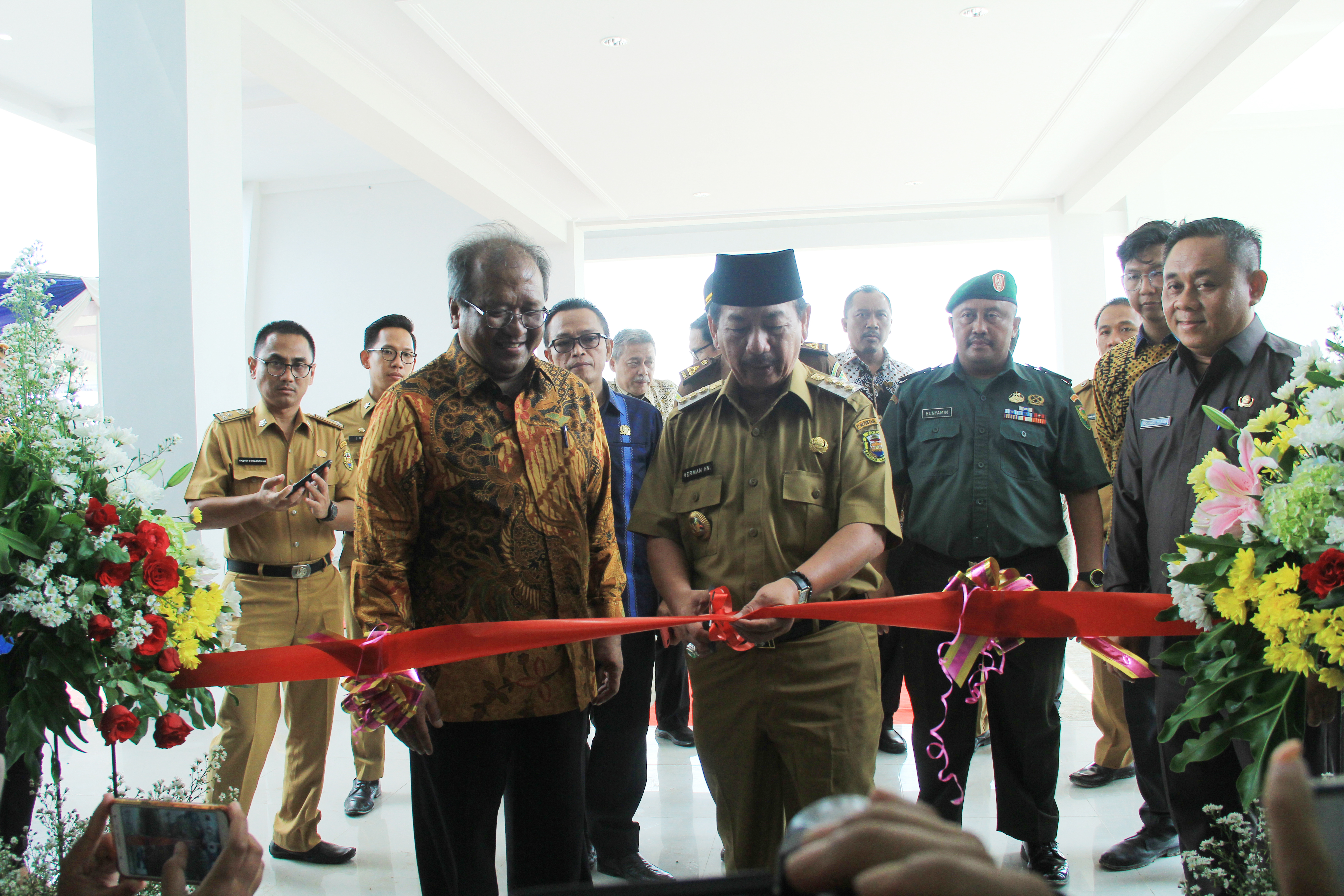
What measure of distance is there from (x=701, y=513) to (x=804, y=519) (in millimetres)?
264

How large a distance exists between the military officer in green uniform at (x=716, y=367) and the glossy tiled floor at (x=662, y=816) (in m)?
1.64

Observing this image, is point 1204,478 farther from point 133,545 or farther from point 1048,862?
point 133,545


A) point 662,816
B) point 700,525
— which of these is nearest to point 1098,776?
point 662,816

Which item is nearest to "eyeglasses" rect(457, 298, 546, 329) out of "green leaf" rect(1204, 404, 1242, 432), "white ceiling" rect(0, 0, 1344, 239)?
"green leaf" rect(1204, 404, 1242, 432)

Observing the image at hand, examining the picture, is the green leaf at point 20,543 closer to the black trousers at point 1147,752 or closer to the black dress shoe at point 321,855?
the black dress shoe at point 321,855

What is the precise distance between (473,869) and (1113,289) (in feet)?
32.4

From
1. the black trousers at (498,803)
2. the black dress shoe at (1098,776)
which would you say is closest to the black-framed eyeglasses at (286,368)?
the black trousers at (498,803)

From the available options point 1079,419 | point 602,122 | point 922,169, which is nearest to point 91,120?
point 602,122

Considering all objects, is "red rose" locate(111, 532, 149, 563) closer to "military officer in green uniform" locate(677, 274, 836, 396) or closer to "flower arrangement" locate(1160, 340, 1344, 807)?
"military officer in green uniform" locate(677, 274, 836, 396)

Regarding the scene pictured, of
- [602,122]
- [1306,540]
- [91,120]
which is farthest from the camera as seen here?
[91,120]

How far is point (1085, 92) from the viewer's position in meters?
6.71

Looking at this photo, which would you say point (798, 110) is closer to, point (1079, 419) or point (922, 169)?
point (922, 169)

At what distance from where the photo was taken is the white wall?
10.3 m

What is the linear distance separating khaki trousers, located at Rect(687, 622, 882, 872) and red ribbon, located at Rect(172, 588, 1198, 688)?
4.4 inches
